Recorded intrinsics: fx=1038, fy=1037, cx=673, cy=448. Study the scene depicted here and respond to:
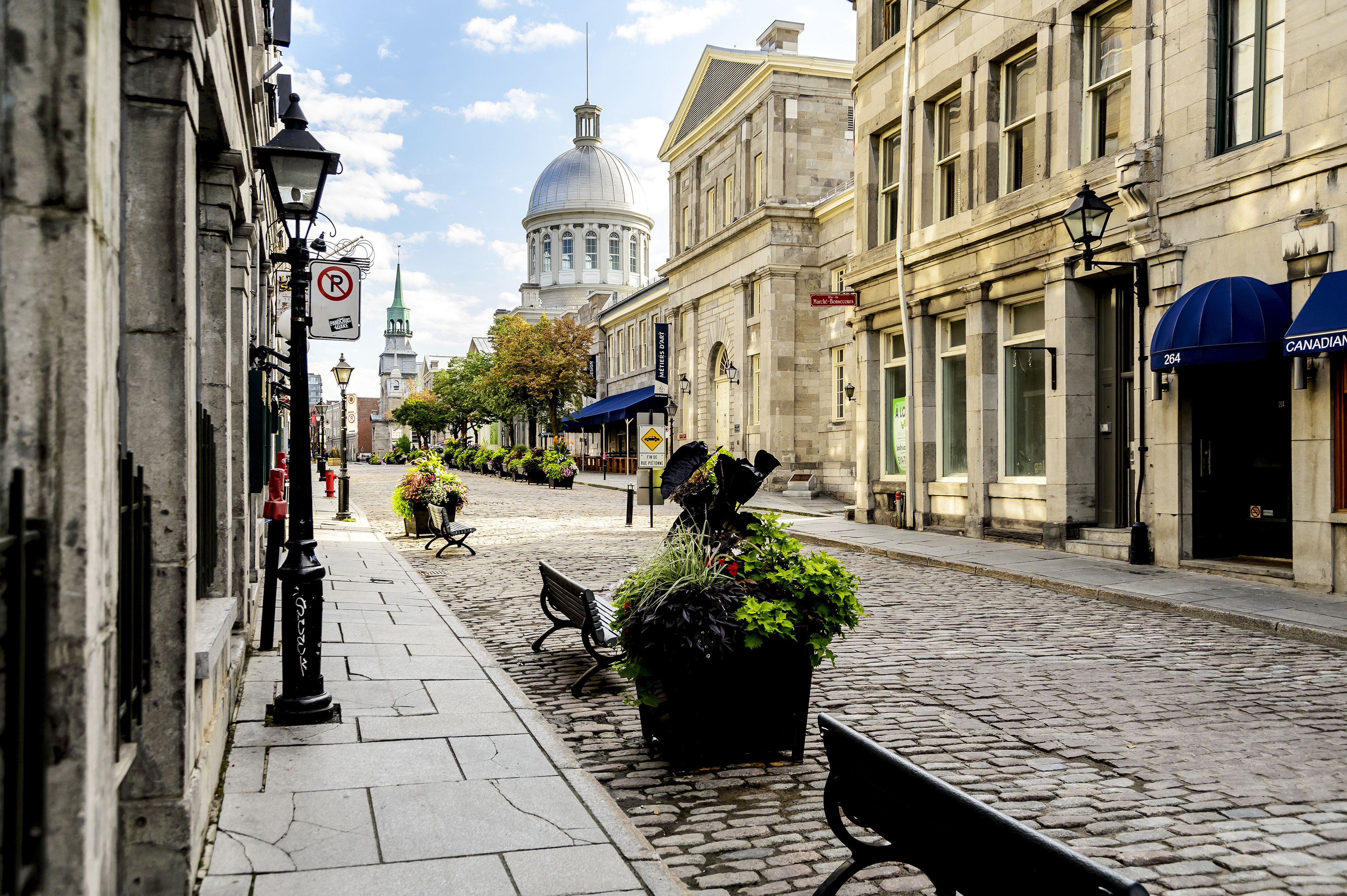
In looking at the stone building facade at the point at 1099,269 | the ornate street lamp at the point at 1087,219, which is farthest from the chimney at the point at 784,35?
the ornate street lamp at the point at 1087,219

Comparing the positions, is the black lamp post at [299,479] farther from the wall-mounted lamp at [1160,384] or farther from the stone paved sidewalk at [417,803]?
the wall-mounted lamp at [1160,384]

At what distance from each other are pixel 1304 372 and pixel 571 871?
10.5 m

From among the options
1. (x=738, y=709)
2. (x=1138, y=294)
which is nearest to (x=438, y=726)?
(x=738, y=709)

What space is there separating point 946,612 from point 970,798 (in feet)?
27.7

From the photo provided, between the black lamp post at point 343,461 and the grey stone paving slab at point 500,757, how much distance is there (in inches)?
724

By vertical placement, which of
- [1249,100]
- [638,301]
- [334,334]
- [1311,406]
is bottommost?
[1311,406]

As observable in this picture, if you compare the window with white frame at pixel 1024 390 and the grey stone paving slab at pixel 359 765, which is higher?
the window with white frame at pixel 1024 390

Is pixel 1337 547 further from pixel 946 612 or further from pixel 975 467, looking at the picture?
pixel 975 467

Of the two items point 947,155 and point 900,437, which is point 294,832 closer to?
point 900,437

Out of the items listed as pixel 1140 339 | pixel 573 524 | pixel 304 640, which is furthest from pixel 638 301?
pixel 304 640

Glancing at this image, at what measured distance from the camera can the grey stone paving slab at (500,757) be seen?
521 cm

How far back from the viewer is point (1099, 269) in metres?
14.8

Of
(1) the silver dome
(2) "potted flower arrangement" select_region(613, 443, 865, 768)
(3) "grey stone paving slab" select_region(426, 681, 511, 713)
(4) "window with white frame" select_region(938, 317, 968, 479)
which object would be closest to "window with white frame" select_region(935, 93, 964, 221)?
(4) "window with white frame" select_region(938, 317, 968, 479)

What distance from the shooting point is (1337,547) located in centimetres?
1101
